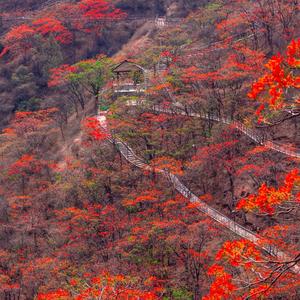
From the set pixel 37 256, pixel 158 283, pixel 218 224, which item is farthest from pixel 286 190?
pixel 37 256

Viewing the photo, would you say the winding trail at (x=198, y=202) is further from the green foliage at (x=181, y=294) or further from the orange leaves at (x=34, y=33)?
the orange leaves at (x=34, y=33)

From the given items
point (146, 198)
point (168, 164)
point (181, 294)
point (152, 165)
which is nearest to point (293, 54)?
point (181, 294)

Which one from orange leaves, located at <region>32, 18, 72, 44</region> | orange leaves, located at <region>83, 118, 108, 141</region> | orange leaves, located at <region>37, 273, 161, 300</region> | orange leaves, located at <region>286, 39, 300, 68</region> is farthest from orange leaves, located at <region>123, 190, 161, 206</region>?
orange leaves, located at <region>32, 18, 72, 44</region>

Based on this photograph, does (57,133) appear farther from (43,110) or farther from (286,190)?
(286,190)

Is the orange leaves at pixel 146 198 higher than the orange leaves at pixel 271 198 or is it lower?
lower

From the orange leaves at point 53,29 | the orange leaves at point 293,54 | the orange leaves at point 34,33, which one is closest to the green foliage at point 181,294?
the orange leaves at point 293,54

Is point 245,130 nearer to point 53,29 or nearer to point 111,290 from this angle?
point 111,290
